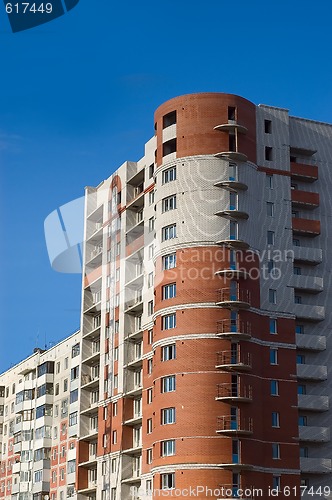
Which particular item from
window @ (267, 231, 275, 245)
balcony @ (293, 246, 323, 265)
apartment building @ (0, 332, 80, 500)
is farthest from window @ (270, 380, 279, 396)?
apartment building @ (0, 332, 80, 500)

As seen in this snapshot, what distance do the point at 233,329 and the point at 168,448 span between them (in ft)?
34.8

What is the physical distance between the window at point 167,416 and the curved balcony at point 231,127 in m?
23.8

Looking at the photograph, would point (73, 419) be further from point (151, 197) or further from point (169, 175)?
point (169, 175)

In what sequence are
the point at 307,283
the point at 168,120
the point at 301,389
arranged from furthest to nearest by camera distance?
→ the point at 168,120
the point at 307,283
the point at 301,389

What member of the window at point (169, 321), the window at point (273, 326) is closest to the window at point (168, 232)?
the window at point (169, 321)

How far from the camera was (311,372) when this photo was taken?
74.0m

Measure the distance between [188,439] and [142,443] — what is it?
8.52 metres

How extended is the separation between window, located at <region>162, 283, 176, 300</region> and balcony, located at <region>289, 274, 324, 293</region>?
10.1m

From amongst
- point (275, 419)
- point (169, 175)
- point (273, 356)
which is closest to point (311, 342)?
point (273, 356)

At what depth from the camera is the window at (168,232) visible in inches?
2965

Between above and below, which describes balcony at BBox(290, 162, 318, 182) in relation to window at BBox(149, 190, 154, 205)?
above

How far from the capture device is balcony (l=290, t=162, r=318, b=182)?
78.8m

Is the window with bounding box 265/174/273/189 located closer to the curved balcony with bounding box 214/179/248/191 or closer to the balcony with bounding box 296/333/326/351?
the curved balcony with bounding box 214/179/248/191

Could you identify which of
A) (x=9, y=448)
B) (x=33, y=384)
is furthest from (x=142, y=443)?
(x=9, y=448)
